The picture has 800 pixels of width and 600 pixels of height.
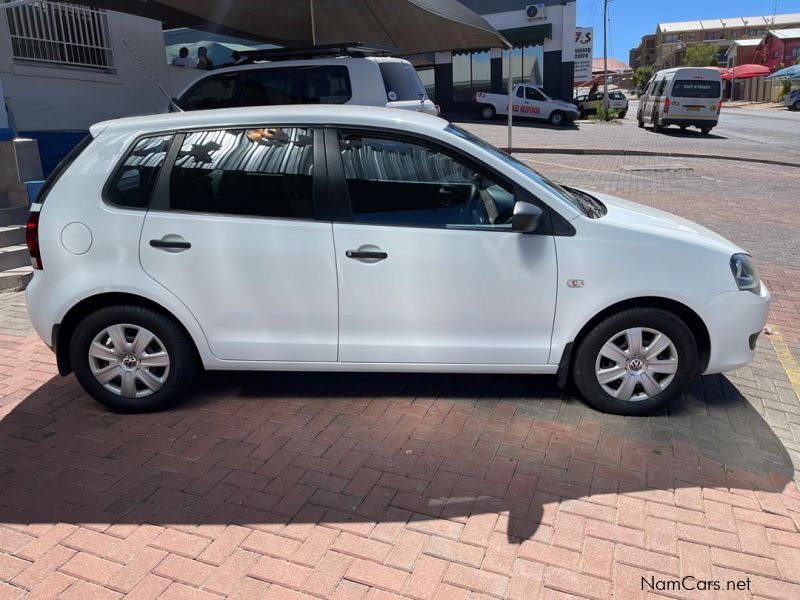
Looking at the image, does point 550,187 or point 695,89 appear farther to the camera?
point 695,89

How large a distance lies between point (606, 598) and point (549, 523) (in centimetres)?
46

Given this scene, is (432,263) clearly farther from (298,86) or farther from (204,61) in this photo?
(204,61)

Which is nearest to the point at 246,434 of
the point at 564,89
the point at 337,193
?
the point at 337,193

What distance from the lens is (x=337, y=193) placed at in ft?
12.1

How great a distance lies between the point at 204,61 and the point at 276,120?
36.0ft

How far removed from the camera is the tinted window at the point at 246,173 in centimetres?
372

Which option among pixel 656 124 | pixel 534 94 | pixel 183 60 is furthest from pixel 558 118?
pixel 183 60

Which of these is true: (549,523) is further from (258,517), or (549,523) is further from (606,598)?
(258,517)

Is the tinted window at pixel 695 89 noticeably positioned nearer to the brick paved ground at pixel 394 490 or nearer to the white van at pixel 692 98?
the white van at pixel 692 98

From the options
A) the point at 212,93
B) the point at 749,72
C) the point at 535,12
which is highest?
the point at 535,12

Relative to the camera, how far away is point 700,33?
12119 centimetres

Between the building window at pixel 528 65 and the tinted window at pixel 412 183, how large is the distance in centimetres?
3037

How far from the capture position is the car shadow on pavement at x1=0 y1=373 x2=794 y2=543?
307cm

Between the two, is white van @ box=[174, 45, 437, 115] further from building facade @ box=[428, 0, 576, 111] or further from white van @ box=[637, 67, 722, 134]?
building facade @ box=[428, 0, 576, 111]
